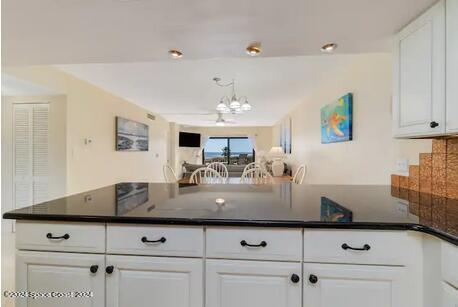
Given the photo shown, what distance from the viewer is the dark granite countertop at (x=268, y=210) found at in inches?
45.2

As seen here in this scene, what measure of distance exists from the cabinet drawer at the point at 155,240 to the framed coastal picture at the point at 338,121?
244 centimetres

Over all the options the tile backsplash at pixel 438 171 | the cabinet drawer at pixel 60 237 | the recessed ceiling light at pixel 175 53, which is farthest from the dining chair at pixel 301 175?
the cabinet drawer at pixel 60 237

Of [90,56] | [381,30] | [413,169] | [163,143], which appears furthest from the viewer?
[163,143]

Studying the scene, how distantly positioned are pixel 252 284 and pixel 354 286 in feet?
1.47

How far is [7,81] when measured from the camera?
2.98 metres

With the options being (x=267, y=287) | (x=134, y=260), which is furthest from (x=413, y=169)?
(x=134, y=260)

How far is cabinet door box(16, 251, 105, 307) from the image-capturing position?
1.26 m

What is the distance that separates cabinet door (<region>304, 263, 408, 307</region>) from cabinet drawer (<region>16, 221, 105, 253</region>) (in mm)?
991

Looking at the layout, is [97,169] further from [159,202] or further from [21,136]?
[159,202]

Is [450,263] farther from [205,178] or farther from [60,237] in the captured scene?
[205,178]

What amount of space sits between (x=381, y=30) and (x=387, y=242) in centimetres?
132

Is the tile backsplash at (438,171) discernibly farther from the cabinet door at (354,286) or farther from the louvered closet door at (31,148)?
the louvered closet door at (31,148)

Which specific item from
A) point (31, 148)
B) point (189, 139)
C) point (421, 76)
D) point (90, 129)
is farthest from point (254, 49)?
point (189, 139)

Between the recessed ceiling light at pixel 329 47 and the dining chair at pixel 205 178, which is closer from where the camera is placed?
the recessed ceiling light at pixel 329 47
